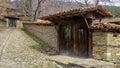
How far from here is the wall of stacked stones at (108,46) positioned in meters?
9.70

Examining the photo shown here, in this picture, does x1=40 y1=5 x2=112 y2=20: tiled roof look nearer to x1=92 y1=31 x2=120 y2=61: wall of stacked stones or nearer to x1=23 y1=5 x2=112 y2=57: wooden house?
x1=23 y1=5 x2=112 y2=57: wooden house

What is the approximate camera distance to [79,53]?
11.2m

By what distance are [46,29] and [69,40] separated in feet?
13.3

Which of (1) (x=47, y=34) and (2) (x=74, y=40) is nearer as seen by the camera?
(2) (x=74, y=40)

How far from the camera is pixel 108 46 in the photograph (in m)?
9.70

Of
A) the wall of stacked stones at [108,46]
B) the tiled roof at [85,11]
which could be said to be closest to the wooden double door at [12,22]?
the tiled roof at [85,11]

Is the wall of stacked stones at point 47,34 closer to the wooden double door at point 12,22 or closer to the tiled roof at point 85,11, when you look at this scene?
the tiled roof at point 85,11

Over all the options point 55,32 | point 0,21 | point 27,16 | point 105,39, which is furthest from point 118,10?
point 105,39

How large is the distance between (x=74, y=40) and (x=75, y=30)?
54cm

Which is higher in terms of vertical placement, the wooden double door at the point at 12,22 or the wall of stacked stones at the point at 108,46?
the wooden double door at the point at 12,22

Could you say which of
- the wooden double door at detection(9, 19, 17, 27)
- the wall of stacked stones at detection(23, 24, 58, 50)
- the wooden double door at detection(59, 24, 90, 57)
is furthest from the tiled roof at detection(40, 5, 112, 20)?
the wooden double door at detection(9, 19, 17, 27)

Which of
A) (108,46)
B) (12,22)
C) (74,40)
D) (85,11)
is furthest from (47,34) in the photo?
(12,22)

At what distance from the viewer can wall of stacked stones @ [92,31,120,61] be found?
9703 mm

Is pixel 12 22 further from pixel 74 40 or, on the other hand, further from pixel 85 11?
pixel 85 11
